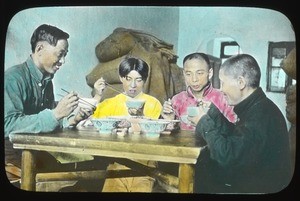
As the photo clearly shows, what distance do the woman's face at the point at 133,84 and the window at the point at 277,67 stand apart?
368 mm

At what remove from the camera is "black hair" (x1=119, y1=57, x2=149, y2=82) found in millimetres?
1385

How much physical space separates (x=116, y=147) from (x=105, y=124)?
74 millimetres

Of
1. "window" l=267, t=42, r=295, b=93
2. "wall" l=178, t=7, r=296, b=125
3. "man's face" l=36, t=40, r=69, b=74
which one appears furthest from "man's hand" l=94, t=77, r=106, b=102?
"window" l=267, t=42, r=295, b=93

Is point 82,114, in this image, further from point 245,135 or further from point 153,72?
point 245,135

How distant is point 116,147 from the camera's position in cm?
138

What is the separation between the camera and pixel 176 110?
139cm

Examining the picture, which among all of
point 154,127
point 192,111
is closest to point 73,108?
point 154,127

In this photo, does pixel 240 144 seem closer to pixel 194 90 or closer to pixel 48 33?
pixel 194 90

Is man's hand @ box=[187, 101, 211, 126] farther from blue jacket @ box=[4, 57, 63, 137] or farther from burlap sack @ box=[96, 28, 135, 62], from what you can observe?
blue jacket @ box=[4, 57, 63, 137]

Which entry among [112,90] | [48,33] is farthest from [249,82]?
[48,33]

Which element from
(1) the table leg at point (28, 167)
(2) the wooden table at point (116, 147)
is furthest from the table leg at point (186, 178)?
(1) the table leg at point (28, 167)

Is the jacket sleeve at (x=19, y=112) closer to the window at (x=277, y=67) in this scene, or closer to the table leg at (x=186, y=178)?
the table leg at (x=186, y=178)

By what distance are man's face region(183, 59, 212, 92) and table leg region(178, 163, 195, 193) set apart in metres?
0.22

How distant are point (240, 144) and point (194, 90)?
0.20 m
